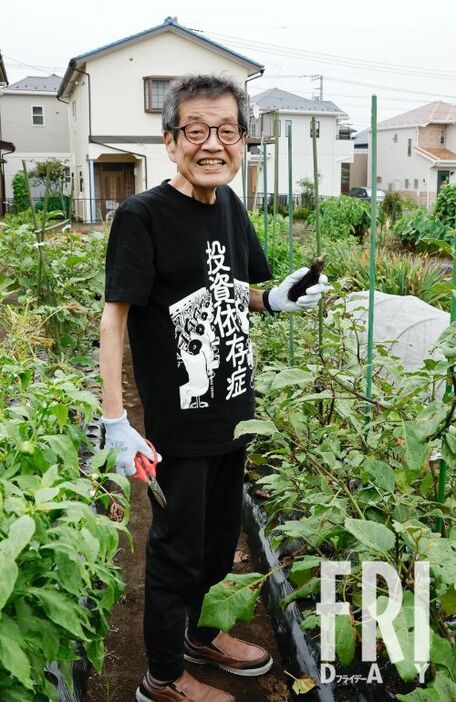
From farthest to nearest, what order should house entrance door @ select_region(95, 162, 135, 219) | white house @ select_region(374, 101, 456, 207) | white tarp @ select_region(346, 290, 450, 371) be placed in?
white house @ select_region(374, 101, 456, 207) → house entrance door @ select_region(95, 162, 135, 219) → white tarp @ select_region(346, 290, 450, 371)

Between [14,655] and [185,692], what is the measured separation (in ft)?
4.11

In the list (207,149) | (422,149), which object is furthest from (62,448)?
(422,149)

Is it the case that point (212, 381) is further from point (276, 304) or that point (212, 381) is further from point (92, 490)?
point (92, 490)

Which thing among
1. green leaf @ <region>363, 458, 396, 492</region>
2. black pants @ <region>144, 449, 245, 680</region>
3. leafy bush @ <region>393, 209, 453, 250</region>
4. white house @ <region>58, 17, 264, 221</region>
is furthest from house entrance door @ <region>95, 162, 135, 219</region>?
green leaf @ <region>363, 458, 396, 492</region>

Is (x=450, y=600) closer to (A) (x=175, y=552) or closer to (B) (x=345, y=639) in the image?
(B) (x=345, y=639)

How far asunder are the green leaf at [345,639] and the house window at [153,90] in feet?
79.8

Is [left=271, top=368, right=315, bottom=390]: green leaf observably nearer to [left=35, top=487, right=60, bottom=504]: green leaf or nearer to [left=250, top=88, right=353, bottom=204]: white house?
[left=35, top=487, right=60, bottom=504]: green leaf

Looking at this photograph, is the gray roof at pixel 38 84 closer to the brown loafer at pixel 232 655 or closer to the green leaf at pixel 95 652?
the brown loafer at pixel 232 655

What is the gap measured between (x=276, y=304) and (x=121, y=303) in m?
0.69

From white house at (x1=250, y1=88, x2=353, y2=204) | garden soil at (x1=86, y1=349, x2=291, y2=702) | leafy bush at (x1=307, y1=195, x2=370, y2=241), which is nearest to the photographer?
garden soil at (x1=86, y1=349, x2=291, y2=702)

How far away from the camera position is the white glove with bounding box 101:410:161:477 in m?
1.97

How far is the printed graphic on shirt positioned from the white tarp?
1.96 meters

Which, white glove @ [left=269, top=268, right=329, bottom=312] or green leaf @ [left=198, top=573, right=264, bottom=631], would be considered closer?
green leaf @ [left=198, top=573, right=264, bottom=631]

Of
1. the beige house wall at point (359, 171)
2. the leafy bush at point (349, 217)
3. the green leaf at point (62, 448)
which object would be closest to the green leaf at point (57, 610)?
the green leaf at point (62, 448)
